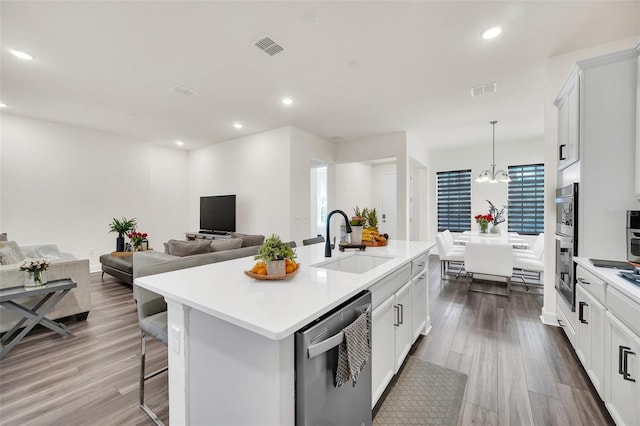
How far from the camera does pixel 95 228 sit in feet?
17.9

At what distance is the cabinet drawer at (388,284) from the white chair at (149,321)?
124 centimetres

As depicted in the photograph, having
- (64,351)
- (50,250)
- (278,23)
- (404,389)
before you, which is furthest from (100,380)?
(50,250)

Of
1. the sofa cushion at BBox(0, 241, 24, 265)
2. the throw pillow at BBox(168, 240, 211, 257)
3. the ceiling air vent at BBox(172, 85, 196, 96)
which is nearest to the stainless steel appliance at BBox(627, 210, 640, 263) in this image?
the throw pillow at BBox(168, 240, 211, 257)

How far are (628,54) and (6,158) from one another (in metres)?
8.00

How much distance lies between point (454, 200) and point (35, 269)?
785 cm

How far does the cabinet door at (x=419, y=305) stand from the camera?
230 cm

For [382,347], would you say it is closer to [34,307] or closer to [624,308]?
Result: [624,308]

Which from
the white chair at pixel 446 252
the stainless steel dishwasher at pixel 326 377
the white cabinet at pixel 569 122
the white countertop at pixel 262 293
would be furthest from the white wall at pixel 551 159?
the stainless steel dishwasher at pixel 326 377

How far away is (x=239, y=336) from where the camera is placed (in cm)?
103

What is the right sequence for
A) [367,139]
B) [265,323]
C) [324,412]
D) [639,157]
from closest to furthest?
1. [265,323]
2. [324,412]
3. [639,157]
4. [367,139]

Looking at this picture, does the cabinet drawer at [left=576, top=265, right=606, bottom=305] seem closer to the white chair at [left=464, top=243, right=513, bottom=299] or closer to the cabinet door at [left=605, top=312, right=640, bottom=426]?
the cabinet door at [left=605, top=312, right=640, bottom=426]

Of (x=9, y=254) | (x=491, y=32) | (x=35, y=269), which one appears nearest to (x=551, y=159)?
(x=491, y=32)

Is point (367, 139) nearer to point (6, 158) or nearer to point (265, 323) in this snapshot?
point (265, 323)

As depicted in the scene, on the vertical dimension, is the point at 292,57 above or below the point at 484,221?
above
